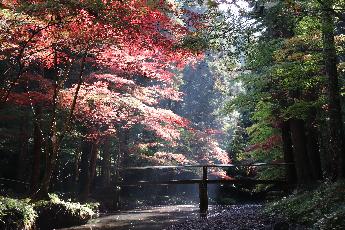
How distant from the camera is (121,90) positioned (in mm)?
18797

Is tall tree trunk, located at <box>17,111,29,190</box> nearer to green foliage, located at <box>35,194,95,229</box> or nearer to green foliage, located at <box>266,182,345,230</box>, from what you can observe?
green foliage, located at <box>35,194,95,229</box>

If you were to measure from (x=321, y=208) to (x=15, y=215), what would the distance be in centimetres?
764

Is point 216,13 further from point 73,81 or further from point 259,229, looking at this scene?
point 73,81

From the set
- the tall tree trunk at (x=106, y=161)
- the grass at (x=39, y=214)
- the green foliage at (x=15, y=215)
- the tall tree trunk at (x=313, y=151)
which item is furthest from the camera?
the tall tree trunk at (x=106, y=161)

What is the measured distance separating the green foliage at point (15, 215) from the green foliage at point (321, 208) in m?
7.00

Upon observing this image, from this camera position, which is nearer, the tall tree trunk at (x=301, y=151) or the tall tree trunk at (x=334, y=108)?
the tall tree trunk at (x=334, y=108)

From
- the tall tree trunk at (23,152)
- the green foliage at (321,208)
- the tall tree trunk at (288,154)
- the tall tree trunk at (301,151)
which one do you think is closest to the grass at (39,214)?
the tall tree trunk at (23,152)

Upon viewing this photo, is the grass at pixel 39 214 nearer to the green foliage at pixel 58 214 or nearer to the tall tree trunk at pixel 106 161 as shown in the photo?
the green foliage at pixel 58 214

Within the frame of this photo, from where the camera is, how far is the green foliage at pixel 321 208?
21.5ft

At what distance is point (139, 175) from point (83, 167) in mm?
6185

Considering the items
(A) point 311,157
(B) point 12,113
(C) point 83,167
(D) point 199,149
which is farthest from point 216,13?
(D) point 199,149

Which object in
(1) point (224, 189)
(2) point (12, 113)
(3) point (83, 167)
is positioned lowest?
(1) point (224, 189)

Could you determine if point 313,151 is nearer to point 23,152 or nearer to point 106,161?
point 106,161

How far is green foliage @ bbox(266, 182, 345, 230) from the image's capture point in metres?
6.54
